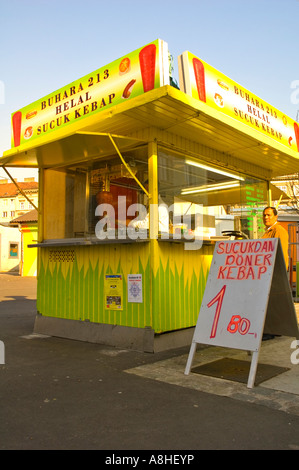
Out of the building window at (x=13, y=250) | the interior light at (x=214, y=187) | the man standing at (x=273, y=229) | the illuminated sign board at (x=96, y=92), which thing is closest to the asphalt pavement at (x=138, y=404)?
the man standing at (x=273, y=229)

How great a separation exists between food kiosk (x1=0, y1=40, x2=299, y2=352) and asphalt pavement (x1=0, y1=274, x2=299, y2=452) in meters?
0.90

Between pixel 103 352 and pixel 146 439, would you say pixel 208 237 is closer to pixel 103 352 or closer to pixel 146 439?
pixel 103 352

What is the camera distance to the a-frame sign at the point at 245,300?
4.38 meters

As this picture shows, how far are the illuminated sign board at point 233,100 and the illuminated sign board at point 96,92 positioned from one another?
1.14 feet

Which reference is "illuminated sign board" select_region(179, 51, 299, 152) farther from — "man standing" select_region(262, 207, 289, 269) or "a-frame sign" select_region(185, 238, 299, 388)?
"a-frame sign" select_region(185, 238, 299, 388)

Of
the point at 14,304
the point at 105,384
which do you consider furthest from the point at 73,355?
the point at 14,304

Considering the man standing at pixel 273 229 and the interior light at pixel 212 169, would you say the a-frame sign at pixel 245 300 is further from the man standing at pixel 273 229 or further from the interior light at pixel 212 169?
the interior light at pixel 212 169

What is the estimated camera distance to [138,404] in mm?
3672

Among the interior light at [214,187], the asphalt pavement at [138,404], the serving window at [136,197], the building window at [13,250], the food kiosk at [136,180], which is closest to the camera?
the asphalt pavement at [138,404]

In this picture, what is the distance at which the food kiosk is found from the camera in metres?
5.59

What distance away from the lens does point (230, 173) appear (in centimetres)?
791

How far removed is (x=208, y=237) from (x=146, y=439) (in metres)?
4.83

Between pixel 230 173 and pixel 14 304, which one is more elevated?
pixel 230 173

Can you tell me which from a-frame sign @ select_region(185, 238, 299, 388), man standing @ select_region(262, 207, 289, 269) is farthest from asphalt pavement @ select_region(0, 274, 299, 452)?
man standing @ select_region(262, 207, 289, 269)
